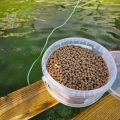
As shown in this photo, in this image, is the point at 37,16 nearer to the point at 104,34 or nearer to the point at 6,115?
the point at 104,34

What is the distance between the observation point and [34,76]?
2.77 metres

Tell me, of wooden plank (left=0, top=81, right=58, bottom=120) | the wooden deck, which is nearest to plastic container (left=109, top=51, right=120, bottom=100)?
the wooden deck

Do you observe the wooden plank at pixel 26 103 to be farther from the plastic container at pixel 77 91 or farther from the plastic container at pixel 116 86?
the plastic container at pixel 116 86

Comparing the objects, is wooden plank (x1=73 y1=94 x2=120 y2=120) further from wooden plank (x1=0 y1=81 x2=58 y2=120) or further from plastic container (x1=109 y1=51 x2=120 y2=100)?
wooden plank (x1=0 y1=81 x2=58 y2=120)

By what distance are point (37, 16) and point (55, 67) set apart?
170 centimetres

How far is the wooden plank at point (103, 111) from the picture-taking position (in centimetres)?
189

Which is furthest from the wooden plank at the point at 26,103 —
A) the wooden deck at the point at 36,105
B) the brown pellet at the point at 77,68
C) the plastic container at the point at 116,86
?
the plastic container at the point at 116,86

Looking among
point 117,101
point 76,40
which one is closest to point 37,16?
point 76,40

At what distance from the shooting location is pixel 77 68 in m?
1.94

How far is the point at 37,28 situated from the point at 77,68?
5.09ft

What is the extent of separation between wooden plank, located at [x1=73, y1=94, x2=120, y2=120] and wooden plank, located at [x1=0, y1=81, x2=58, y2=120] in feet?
0.78

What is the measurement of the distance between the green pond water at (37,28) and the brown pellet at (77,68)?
2.01ft

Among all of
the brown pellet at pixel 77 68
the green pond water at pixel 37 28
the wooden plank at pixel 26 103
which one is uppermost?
the brown pellet at pixel 77 68

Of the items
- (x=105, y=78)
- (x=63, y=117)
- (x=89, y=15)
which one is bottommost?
(x=63, y=117)
